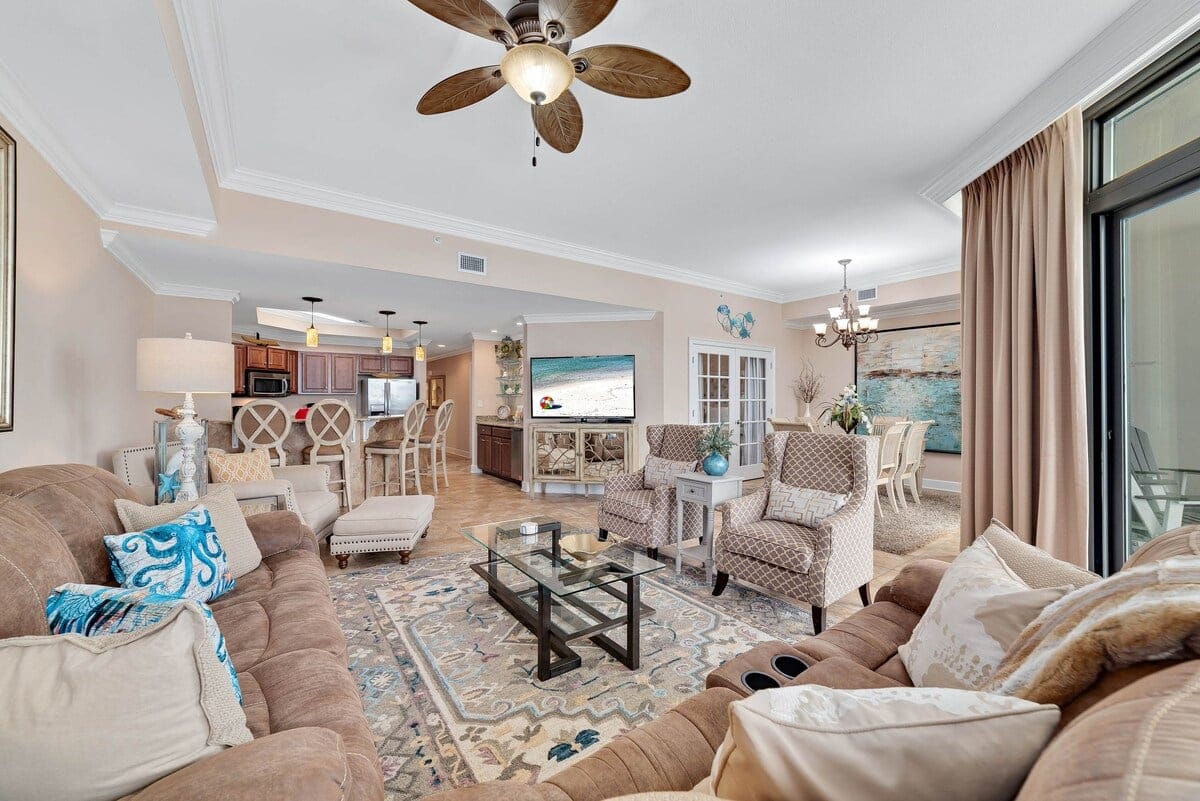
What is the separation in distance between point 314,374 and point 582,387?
5.54 m

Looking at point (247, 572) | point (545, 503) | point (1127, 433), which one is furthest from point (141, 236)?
point (1127, 433)

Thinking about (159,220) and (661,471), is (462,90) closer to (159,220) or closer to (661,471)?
(159,220)

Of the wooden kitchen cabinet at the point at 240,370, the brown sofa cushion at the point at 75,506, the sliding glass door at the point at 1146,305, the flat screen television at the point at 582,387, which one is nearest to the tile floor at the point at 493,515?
the flat screen television at the point at 582,387

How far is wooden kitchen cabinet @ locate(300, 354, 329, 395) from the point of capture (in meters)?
8.55

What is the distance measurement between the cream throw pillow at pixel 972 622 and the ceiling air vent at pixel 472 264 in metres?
3.86

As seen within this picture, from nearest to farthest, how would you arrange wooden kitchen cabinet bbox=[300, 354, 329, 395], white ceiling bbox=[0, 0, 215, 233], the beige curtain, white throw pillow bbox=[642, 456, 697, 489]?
white ceiling bbox=[0, 0, 215, 233]
the beige curtain
white throw pillow bbox=[642, 456, 697, 489]
wooden kitchen cabinet bbox=[300, 354, 329, 395]

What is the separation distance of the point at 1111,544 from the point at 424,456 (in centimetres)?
710

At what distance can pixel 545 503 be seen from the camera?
5.55m

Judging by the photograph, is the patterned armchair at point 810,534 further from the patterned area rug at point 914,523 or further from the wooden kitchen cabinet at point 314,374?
the wooden kitchen cabinet at point 314,374

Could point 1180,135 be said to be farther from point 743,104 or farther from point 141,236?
point 141,236

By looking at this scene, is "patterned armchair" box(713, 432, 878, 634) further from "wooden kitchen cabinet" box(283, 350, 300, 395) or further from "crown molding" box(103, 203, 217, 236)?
"wooden kitchen cabinet" box(283, 350, 300, 395)

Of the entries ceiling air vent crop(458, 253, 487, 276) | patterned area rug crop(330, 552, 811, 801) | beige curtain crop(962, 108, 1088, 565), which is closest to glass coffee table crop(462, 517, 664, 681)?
patterned area rug crop(330, 552, 811, 801)

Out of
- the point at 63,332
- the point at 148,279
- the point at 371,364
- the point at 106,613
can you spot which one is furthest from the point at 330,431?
the point at 371,364

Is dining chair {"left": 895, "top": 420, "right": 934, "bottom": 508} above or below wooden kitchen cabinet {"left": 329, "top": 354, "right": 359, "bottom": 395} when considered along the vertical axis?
below
